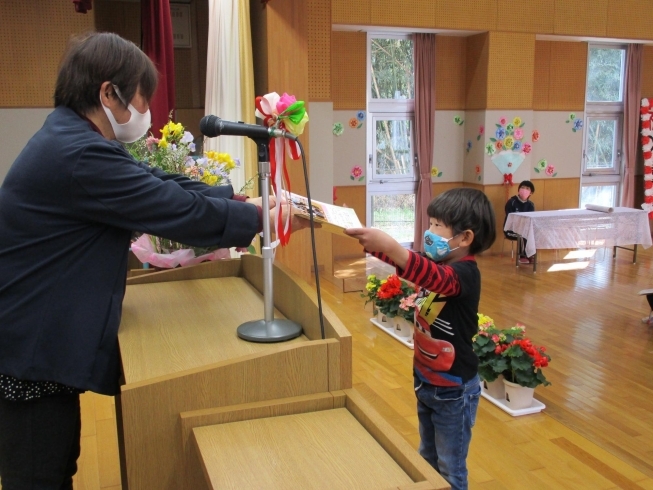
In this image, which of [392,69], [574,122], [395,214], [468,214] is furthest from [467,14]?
[468,214]

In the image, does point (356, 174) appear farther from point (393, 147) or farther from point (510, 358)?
point (510, 358)

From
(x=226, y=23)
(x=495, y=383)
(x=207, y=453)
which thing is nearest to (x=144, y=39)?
(x=226, y=23)

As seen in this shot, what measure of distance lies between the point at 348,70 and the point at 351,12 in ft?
2.36

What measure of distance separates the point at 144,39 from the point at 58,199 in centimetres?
359

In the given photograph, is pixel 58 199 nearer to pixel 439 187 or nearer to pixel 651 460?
pixel 651 460

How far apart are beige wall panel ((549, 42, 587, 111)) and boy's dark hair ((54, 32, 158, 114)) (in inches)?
322

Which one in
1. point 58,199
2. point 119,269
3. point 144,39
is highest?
point 144,39

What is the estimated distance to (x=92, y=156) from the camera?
1280 millimetres

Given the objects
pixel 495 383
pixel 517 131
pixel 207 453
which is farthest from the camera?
pixel 517 131

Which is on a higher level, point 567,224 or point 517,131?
point 517,131

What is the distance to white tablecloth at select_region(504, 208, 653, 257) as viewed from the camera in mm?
7078

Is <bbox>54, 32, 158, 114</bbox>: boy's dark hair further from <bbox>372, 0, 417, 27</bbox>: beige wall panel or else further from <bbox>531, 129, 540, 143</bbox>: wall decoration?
<bbox>531, 129, 540, 143</bbox>: wall decoration

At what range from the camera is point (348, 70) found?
25.1 ft

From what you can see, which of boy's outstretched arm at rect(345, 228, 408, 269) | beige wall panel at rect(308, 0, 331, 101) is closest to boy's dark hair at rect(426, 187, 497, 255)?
boy's outstretched arm at rect(345, 228, 408, 269)
